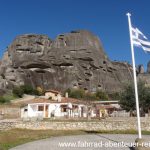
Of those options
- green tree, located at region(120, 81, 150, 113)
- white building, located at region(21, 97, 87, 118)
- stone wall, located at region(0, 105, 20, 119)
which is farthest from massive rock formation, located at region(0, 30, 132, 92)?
green tree, located at region(120, 81, 150, 113)

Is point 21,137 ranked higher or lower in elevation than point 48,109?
lower

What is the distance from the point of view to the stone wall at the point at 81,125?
100 feet

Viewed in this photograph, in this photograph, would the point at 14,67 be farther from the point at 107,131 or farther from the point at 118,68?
the point at 107,131

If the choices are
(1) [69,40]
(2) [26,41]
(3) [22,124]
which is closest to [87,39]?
(1) [69,40]

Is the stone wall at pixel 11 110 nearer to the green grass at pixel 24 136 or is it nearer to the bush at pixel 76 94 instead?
the green grass at pixel 24 136

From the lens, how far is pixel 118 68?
12044 cm

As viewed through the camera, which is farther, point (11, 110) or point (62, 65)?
point (62, 65)

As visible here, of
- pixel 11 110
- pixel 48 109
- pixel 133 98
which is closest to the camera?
pixel 133 98

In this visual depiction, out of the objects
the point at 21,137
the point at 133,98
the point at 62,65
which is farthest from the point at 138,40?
the point at 62,65

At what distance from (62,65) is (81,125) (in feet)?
240

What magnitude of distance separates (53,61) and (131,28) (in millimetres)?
84892

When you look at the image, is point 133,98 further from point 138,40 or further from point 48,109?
point 138,40

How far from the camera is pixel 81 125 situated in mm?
31625

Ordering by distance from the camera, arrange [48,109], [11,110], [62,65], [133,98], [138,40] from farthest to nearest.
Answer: [62,65]
[48,109]
[11,110]
[133,98]
[138,40]
